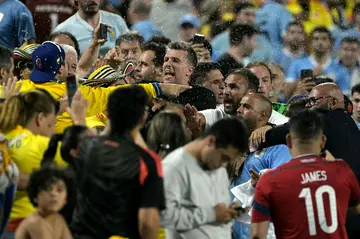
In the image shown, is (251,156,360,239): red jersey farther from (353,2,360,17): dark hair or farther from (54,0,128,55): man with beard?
(353,2,360,17): dark hair

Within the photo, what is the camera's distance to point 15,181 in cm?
740

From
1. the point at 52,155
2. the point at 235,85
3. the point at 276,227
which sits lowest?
the point at 276,227

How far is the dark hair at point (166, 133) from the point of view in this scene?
25.1ft

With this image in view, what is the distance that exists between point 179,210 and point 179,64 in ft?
12.0

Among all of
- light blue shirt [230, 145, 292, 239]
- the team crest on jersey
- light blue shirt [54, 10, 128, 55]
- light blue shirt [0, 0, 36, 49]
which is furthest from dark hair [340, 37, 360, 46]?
the team crest on jersey

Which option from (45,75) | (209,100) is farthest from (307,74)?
(45,75)

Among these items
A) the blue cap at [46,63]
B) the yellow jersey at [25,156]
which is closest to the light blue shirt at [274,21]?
the blue cap at [46,63]

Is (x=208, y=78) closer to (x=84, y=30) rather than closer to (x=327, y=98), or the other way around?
(x=327, y=98)

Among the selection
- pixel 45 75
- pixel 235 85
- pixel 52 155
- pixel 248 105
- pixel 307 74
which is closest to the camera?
pixel 52 155

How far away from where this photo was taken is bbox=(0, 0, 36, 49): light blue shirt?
12148 mm

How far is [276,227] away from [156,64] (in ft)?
11.8

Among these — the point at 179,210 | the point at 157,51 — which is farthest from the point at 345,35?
the point at 179,210

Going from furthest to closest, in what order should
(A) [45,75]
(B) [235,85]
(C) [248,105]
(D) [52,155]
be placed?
(B) [235,85] < (C) [248,105] < (A) [45,75] < (D) [52,155]

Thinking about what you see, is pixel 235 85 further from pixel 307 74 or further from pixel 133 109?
pixel 133 109
